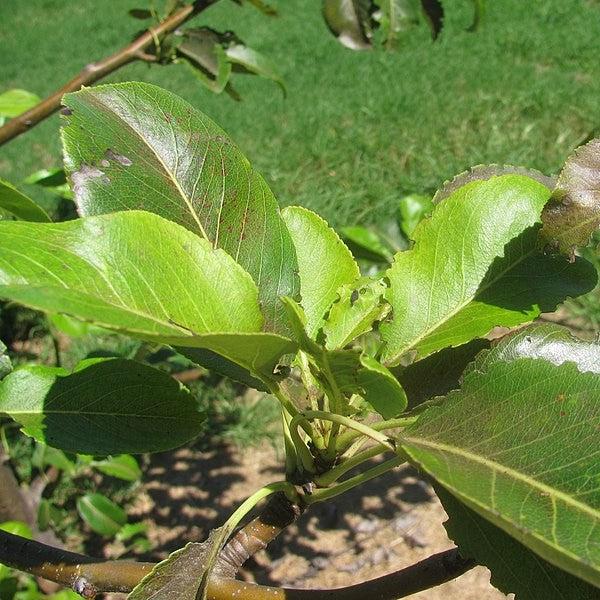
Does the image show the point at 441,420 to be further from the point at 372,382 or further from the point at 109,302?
the point at 109,302

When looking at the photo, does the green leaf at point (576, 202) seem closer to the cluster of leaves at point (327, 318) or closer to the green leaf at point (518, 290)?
the cluster of leaves at point (327, 318)

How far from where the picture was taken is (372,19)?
177 cm

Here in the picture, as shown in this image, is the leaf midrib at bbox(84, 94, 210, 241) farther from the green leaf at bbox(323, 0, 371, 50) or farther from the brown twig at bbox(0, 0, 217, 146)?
the green leaf at bbox(323, 0, 371, 50)

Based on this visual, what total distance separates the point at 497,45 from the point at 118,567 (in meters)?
5.96

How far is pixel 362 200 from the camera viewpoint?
474 cm

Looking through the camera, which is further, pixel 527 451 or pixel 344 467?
pixel 344 467

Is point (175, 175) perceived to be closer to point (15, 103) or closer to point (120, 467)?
point (15, 103)

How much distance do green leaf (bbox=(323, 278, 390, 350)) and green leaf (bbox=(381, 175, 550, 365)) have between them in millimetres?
31

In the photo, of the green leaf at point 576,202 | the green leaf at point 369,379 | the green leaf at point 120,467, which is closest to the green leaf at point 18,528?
the green leaf at point 120,467

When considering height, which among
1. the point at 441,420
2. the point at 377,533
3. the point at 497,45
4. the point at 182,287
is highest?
the point at 182,287

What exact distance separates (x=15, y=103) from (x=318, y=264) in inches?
57.9

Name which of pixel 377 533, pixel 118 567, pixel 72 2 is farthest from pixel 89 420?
pixel 72 2

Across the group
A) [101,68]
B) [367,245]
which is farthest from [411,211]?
[101,68]

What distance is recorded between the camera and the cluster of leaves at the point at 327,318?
0.59m
